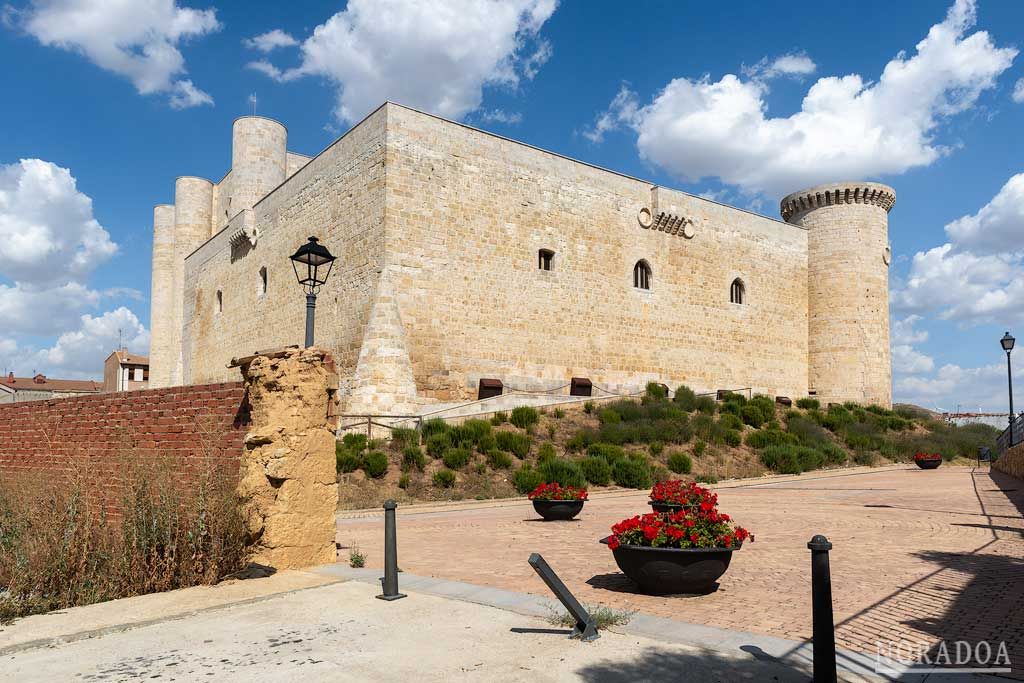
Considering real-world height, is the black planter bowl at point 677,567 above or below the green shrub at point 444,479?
above

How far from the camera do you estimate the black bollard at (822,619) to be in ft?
12.4

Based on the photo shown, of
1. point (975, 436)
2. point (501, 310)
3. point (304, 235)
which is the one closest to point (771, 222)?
point (975, 436)

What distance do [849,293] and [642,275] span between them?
12772 millimetres

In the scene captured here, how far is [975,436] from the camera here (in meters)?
30.8

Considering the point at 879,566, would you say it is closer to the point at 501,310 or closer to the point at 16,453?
the point at 16,453

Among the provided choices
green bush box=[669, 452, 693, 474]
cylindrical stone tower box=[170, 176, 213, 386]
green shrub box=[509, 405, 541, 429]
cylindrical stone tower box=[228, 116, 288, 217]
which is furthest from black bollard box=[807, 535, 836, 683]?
cylindrical stone tower box=[170, 176, 213, 386]

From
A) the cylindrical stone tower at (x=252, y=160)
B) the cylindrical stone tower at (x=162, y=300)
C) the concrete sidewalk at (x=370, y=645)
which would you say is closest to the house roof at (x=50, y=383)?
the cylindrical stone tower at (x=162, y=300)

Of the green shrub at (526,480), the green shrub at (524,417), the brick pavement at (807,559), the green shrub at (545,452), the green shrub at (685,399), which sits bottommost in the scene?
the green shrub at (526,480)

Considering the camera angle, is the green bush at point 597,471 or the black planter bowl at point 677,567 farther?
the green bush at point 597,471

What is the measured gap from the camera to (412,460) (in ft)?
58.6

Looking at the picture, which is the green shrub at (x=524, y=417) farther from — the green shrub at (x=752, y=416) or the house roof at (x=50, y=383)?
the house roof at (x=50, y=383)

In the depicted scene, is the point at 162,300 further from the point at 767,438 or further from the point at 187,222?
the point at 767,438

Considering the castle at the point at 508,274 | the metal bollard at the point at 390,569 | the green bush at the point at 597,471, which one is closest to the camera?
the metal bollard at the point at 390,569

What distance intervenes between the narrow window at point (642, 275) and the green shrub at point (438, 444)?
13.4 m
